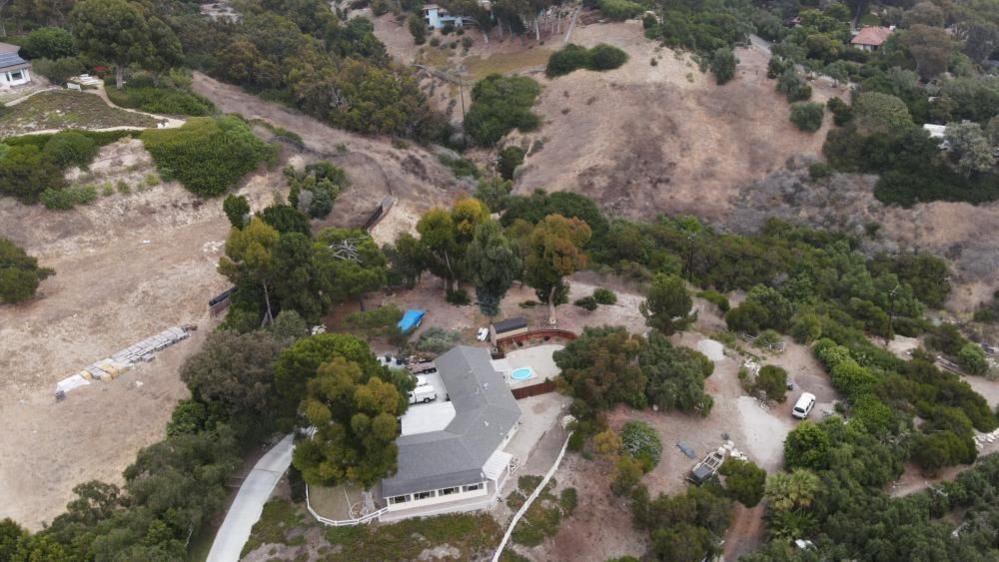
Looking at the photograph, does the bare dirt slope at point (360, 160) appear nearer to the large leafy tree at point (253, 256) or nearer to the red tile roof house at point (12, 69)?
the red tile roof house at point (12, 69)

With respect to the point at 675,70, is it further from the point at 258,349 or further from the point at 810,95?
the point at 258,349

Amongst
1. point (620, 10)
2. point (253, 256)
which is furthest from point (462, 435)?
point (620, 10)

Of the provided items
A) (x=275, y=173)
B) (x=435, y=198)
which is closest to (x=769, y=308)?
(x=435, y=198)

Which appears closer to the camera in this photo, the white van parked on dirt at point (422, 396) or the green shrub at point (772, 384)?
the white van parked on dirt at point (422, 396)

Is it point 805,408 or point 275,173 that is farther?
point 275,173

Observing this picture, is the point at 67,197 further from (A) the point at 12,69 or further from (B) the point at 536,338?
(B) the point at 536,338

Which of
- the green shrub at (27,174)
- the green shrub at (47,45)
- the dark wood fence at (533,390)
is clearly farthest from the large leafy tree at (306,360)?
the green shrub at (47,45)

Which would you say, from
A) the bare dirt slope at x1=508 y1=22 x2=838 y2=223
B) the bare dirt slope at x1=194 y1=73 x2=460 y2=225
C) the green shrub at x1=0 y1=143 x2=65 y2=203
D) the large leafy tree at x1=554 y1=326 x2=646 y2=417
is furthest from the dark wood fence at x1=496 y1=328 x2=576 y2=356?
the green shrub at x1=0 y1=143 x2=65 y2=203
